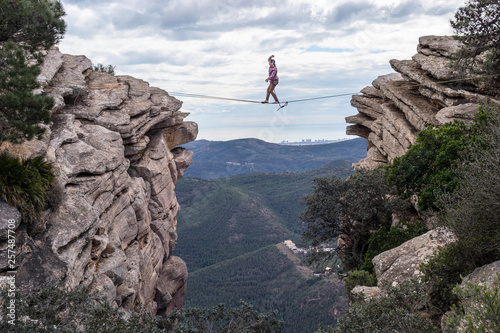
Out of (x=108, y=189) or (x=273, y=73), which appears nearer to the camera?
(x=108, y=189)

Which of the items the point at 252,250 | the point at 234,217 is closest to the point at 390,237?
the point at 252,250

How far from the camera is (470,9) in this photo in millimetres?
24031

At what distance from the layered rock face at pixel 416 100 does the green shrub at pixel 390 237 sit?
24.8ft

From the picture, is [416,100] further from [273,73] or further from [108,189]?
[108,189]

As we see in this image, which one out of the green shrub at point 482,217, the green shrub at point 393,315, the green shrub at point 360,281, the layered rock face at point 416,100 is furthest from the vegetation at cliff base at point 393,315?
the layered rock face at point 416,100

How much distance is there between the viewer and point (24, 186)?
14.3 metres

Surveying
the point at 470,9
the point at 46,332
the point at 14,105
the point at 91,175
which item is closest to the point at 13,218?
the point at 14,105

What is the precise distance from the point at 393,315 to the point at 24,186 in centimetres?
1364

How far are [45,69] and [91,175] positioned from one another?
390 inches

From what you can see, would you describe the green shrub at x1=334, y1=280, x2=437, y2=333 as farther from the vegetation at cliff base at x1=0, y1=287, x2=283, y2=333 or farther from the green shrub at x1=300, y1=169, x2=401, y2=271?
the green shrub at x1=300, y1=169, x2=401, y2=271

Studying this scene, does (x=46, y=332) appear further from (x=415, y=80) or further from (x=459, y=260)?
(x=415, y=80)

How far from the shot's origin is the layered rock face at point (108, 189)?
1528cm

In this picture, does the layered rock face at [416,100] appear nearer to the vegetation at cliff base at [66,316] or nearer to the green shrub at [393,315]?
the green shrub at [393,315]

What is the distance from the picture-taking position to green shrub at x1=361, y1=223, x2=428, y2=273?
74.5 feet
